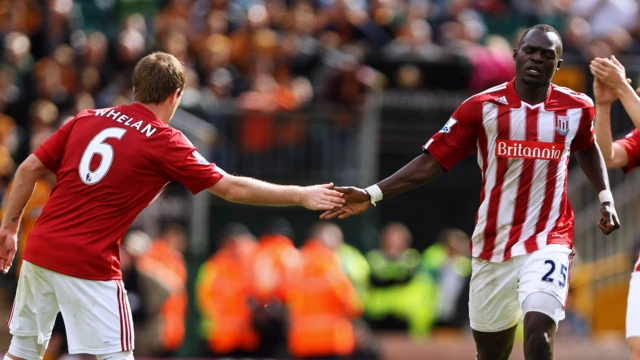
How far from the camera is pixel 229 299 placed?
14000 mm

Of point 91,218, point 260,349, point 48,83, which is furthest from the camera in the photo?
point 48,83

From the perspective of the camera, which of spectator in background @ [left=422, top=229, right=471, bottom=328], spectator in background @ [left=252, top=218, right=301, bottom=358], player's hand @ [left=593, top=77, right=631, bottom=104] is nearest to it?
player's hand @ [left=593, top=77, right=631, bottom=104]

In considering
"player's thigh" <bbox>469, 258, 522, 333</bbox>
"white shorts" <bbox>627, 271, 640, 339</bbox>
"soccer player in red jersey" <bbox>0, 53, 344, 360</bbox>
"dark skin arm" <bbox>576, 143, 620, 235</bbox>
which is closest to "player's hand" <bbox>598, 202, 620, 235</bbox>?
"dark skin arm" <bbox>576, 143, 620, 235</bbox>

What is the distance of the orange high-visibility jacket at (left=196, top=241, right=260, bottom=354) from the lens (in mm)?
13852

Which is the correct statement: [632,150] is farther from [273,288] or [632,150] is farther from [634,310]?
[273,288]

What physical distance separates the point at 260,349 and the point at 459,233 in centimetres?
343

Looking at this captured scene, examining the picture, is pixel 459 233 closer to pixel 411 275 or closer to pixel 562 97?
pixel 411 275

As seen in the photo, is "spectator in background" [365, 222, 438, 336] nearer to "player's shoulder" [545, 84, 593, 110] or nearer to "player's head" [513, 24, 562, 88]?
"player's shoulder" [545, 84, 593, 110]

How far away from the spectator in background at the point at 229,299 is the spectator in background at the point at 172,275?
0.27 meters

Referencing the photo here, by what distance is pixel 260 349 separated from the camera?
539 inches

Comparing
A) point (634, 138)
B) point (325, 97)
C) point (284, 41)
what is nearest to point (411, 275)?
point (325, 97)

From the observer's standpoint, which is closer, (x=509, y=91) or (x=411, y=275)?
(x=509, y=91)

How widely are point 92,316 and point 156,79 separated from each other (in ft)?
4.84

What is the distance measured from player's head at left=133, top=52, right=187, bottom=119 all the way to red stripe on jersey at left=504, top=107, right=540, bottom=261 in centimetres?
224
